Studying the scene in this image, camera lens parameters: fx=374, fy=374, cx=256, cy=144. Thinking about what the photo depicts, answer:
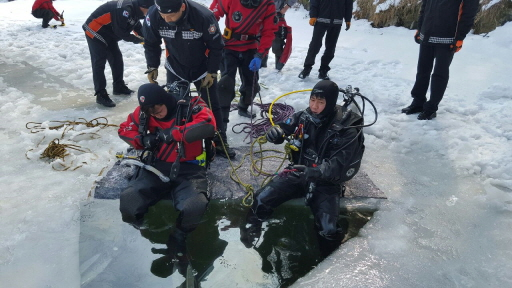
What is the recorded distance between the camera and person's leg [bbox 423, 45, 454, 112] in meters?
4.39

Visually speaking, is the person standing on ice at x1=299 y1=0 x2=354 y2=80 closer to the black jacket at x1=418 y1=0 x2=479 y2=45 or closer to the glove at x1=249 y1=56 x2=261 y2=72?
the black jacket at x1=418 y1=0 x2=479 y2=45

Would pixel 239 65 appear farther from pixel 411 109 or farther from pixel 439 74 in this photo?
pixel 439 74

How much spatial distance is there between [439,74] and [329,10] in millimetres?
2094

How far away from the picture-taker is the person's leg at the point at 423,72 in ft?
15.1

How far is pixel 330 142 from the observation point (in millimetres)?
2816

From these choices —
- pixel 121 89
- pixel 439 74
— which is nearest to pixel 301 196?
pixel 439 74

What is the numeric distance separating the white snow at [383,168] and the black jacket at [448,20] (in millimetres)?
959

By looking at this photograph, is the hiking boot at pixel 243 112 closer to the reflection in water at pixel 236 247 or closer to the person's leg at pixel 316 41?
the person's leg at pixel 316 41

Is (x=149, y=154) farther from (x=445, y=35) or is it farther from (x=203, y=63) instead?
(x=445, y=35)

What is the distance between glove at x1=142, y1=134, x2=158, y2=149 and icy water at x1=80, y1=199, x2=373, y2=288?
48 centimetres

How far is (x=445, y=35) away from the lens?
4336 millimetres

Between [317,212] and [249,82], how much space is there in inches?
88.6

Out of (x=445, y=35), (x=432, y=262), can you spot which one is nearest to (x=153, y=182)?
(x=432, y=262)

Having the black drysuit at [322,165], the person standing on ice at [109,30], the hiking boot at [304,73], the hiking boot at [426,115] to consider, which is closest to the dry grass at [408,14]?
the hiking boot at [304,73]
